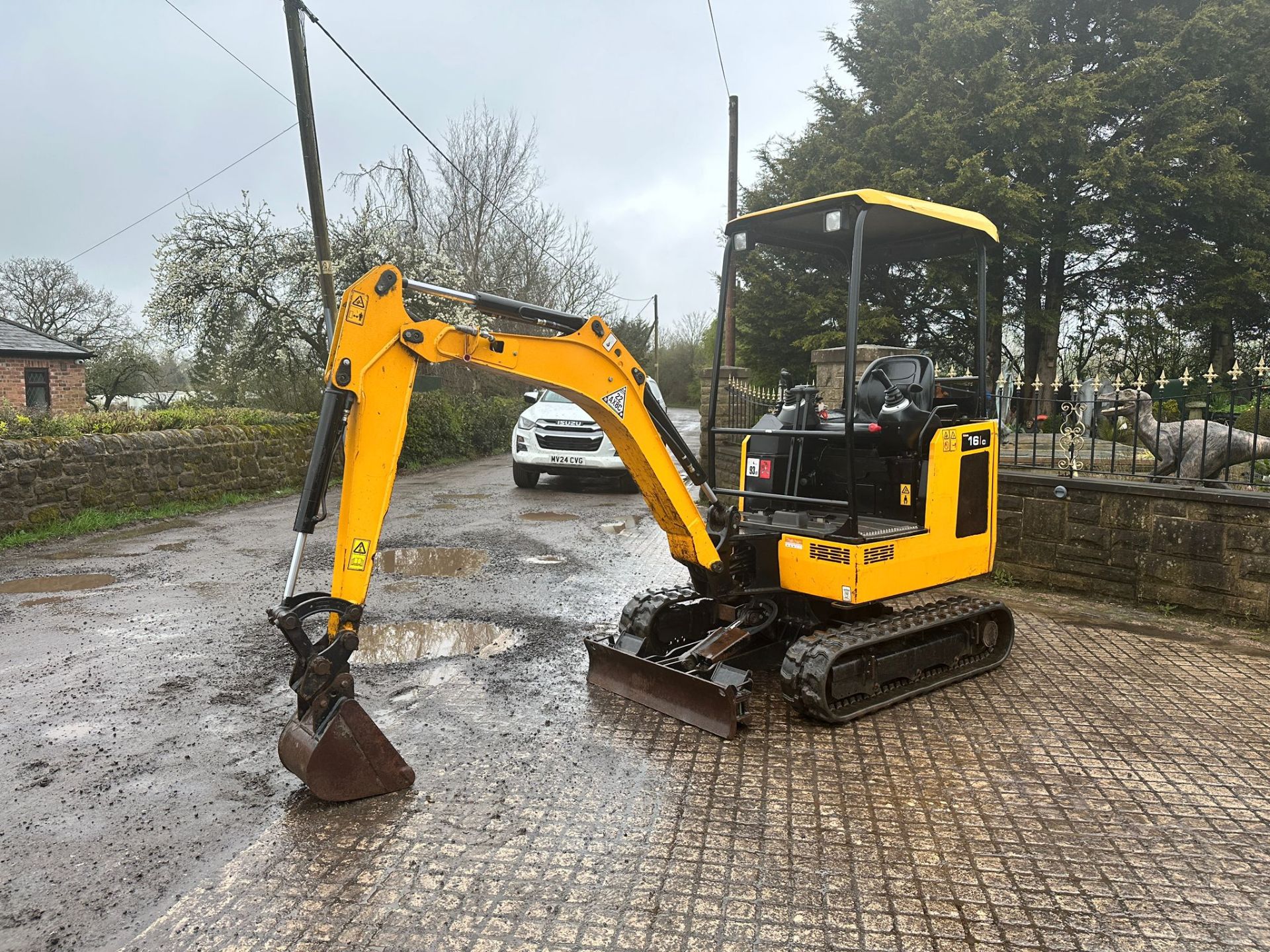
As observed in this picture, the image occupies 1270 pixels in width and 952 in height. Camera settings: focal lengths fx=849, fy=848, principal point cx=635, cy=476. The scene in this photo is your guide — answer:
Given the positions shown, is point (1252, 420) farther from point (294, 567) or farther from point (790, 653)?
point (294, 567)

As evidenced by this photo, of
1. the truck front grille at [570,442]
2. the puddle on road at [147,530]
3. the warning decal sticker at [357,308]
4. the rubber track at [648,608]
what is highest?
the warning decal sticker at [357,308]

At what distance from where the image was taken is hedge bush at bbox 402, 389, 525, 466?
17.6 metres

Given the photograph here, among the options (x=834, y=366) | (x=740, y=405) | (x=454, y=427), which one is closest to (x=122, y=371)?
(x=454, y=427)

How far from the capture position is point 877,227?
5.11 metres

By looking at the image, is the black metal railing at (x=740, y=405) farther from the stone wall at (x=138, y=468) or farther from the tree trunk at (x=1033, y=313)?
the tree trunk at (x=1033, y=313)

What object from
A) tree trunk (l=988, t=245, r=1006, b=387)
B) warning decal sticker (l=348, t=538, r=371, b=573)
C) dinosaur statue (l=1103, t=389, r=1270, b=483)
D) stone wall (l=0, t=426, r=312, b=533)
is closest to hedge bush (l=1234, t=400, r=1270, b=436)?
dinosaur statue (l=1103, t=389, r=1270, b=483)

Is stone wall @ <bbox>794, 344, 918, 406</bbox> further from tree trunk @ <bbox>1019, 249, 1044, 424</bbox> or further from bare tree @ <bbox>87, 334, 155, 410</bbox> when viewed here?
bare tree @ <bbox>87, 334, 155, 410</bbox>

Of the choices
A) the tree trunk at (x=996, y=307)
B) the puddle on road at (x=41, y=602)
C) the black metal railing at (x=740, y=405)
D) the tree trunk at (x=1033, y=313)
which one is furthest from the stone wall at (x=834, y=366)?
the tree trunk at (x=1033, y=313)

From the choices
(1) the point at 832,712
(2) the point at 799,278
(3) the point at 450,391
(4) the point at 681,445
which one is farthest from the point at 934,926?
(3) the point at 450,391

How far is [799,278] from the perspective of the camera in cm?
2064

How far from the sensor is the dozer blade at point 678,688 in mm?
4020

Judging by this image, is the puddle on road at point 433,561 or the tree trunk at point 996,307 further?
the tree trunk at point 996,307

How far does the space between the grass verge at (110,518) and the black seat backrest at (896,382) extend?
8.50 metres

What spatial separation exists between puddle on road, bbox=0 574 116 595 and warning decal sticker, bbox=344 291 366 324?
5104 mm
